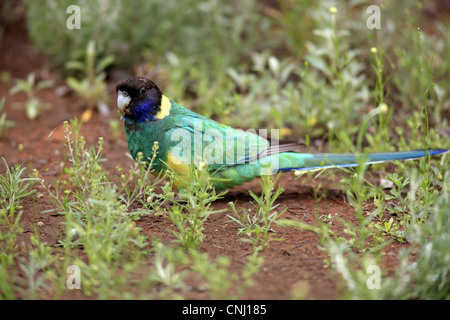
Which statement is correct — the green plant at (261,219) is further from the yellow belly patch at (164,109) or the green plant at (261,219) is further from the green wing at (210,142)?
the yellow belly patch at (164,109)

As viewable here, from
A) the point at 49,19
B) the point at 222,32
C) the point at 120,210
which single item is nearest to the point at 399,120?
the point at 222,32

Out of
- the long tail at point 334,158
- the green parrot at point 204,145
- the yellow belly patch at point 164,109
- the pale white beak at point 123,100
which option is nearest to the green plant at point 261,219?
the green parrot at point 204,145

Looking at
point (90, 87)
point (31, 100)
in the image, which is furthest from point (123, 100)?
point (31, 100)

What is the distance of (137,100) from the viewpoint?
3.21 meters

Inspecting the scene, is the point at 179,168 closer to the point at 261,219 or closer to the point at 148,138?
the point at 148,138

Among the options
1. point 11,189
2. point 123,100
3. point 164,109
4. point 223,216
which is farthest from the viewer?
point 164,109

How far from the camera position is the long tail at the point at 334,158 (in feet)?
10.4

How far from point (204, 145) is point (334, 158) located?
0.84 metres

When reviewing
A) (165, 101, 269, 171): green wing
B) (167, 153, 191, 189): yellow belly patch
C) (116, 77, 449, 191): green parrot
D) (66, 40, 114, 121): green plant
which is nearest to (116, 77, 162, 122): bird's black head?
(116, 77, 449, 191): green parrot

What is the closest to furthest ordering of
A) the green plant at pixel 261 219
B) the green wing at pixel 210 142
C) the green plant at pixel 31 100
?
the green plant at pixel 261 219 → the green wing at pixel 210 142 → the green plant at pixel 31 100

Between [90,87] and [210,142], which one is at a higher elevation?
[90,87]

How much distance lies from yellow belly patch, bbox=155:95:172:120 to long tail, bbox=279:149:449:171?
80 centimetres

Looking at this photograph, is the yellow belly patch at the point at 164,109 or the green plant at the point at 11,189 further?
the yellow belly patch at the point at 164,109

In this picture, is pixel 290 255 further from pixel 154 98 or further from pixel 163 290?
pixel 154 98
